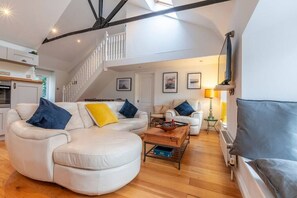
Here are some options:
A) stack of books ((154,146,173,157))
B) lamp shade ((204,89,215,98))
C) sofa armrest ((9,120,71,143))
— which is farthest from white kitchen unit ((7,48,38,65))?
lamp shade ((204,89,215,98))

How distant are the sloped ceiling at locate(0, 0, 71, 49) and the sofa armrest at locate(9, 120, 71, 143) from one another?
3069 mm

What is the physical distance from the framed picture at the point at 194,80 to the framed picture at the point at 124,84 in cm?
228

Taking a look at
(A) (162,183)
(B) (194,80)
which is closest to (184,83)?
(B) (194,80)

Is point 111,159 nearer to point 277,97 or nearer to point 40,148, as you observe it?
point 40,148

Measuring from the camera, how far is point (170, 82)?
5172 millimetres

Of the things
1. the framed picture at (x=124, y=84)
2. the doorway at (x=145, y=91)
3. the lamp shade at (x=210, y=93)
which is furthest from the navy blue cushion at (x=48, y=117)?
the framed picture at (x=124, y=84)

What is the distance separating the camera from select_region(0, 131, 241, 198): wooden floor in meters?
1.42

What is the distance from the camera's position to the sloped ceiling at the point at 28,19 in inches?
129

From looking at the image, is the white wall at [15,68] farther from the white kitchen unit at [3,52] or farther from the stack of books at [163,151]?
the stack of books at [163,151]

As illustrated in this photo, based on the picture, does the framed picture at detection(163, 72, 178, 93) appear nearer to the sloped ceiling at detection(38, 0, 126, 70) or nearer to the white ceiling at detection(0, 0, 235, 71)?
the white ceiling at detection(0, 0, 235, 71)

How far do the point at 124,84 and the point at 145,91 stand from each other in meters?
0.91

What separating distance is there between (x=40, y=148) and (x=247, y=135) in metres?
1.92

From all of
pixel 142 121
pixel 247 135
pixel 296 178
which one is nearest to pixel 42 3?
pixel 142 121

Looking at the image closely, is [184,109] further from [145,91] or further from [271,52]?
[271,52]
